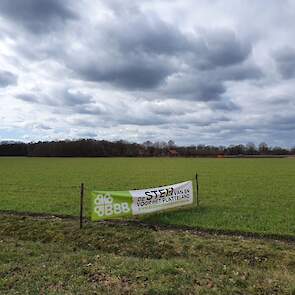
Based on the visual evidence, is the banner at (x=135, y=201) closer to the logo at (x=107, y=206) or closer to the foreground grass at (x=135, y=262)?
the logo at (x=107, y=206)

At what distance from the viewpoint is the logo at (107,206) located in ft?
41.8

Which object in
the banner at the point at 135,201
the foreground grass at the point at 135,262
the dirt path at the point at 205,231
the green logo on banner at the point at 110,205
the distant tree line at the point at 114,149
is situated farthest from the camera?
the distant tree line at the point at 114,149

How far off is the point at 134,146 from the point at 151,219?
165 meters

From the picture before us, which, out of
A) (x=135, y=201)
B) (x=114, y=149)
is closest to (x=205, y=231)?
(x=135, y=201)

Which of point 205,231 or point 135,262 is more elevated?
point 135,262

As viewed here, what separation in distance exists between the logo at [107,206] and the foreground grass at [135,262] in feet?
1.65

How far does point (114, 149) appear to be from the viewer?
17000cm

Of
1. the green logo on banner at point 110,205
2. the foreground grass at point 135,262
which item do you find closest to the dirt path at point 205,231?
the green logo on banner at point 110,205

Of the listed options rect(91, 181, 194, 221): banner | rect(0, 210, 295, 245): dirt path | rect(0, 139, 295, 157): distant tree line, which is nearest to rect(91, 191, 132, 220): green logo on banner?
rect(91, 181, 194, 221): banner

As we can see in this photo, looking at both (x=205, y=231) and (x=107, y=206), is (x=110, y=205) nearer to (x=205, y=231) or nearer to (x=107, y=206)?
(x=107, y=206)

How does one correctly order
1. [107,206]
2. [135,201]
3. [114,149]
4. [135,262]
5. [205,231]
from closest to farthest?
[135,262] < [205,231] < [107,206] < [135,201] < [114,149]

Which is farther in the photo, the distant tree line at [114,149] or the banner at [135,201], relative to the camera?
the distant tree line at [114,149]

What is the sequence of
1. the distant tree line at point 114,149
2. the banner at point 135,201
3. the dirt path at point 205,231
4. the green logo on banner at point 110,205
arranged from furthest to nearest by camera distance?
the distant tree line at point 114,149, the banner at point 135,201, the green logo on banner at point 110,205, the dirt path at point 205,231

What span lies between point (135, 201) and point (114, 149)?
157 m
